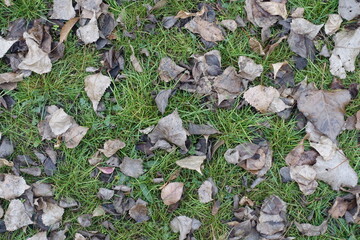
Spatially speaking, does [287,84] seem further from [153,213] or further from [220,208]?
[153,213]

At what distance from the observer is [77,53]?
3365mm

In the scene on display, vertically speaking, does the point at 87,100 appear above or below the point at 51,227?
above

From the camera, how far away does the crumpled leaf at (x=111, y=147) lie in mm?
3258

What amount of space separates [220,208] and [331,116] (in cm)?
98

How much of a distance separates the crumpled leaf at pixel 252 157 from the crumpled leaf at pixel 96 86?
0.96 m

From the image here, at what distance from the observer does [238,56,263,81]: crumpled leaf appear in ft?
10.7

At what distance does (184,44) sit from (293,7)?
0.82 metres

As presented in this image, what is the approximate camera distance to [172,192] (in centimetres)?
321

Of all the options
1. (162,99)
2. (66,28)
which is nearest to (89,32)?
(66,28)

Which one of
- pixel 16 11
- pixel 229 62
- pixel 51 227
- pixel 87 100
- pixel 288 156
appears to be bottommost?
pixel 51 227

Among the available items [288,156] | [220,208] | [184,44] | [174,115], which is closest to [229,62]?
[184,44]

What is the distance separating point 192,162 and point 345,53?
132 cm

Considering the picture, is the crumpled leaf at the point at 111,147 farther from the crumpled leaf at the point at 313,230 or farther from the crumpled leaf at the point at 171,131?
the crumpled leaf at the point at 313,230

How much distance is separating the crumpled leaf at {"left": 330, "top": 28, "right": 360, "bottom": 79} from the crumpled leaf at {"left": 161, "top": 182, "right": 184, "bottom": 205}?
135 cm
